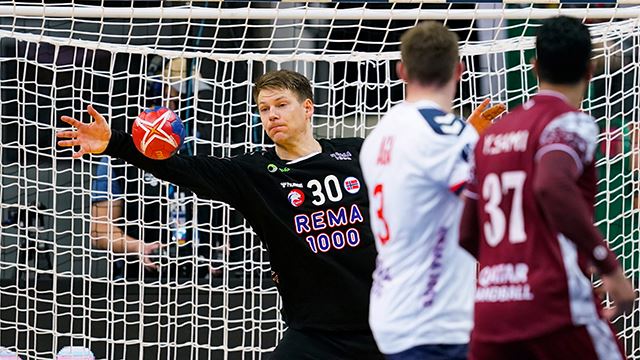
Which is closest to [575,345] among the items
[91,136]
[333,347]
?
[333,347]

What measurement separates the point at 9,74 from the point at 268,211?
387 cm

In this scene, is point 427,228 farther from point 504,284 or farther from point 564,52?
point 564,52

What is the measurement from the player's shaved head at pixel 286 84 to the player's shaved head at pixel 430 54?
1.99 meters

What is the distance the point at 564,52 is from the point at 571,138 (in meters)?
0.33

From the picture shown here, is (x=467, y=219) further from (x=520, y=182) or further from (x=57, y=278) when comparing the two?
(x=57, y=278)

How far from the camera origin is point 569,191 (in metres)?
3.51

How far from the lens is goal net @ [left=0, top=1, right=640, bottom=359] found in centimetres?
763

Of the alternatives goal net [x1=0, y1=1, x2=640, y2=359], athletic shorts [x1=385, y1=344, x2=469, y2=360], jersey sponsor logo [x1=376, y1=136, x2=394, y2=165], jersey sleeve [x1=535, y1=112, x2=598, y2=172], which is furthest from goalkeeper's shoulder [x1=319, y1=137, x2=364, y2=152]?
jersey sleeve [x1=535, y1=112, x2=598, y2=172]

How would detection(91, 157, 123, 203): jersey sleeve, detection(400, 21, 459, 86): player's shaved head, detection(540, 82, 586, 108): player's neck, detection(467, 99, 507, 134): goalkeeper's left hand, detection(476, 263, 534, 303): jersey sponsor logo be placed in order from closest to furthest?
detection(476, 263, 534, 303): jersey sponsor logo < detection(540, 82, 586, 108): player's neck < detection(400, 21, 459, 86): player's shaved head < detection(467, 99, 507, 134): goalkeeper's left hand < detection(91, 157, 123, 203): jersey sleeve

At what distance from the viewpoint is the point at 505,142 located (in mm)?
3732

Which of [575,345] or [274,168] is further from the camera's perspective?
[274,168]

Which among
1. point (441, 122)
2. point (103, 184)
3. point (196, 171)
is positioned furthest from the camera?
point (103, 184)

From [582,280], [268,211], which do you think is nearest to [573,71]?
[582,280]

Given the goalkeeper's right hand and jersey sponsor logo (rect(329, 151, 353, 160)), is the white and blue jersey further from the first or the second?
the goalkeeper's right hand
